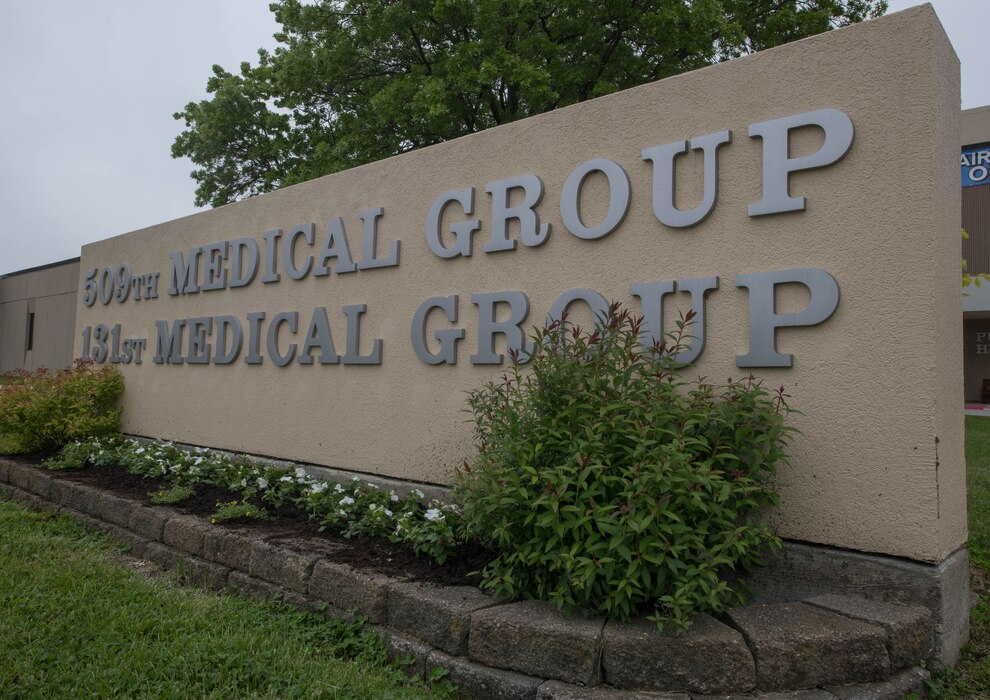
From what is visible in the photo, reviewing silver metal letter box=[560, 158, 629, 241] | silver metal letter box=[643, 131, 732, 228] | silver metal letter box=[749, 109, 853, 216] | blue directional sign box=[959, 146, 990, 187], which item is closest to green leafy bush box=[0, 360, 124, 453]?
silver metal letter box=[560, 158, 629, 241]

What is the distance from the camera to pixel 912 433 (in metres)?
2.99

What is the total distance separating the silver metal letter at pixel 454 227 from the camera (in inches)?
184

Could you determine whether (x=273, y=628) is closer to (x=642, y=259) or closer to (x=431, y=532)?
(x=431, y=532)

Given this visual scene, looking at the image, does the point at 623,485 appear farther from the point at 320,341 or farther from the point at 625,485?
the point at 320,341

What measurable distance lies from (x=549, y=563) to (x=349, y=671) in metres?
0.98

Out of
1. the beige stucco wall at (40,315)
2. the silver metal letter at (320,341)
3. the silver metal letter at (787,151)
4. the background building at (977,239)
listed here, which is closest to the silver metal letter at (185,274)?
the silver metal letter at (320,341)

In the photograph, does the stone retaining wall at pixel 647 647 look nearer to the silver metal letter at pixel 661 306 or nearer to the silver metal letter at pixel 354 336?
the silver metal letter at pixel 661 306

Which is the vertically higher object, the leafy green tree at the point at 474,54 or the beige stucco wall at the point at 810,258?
the leafy green tree at the point at 474,54

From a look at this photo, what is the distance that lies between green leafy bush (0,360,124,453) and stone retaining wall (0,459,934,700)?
5596mm

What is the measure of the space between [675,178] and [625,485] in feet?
6.02

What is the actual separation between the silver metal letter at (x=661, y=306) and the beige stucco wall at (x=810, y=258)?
58 millimetres

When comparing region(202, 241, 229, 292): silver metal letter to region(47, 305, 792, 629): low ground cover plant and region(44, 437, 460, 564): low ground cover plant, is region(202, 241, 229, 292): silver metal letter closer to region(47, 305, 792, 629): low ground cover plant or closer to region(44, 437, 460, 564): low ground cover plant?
region(44, 437, 460, 564): low ground cover plant

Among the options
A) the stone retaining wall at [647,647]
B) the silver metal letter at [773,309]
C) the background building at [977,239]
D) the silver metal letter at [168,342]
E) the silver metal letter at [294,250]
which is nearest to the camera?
the stone retaining wall at [647,647]

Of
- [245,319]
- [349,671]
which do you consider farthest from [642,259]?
[245,319]
